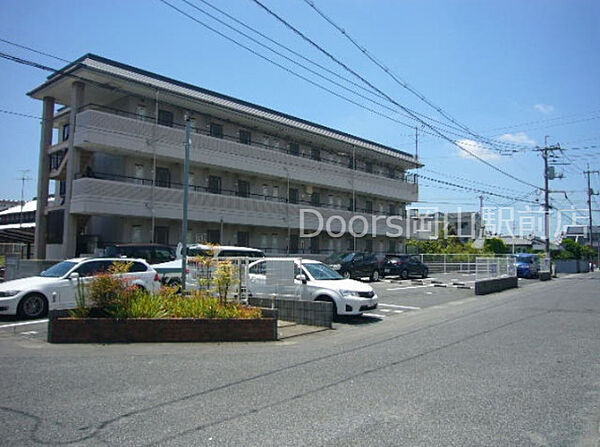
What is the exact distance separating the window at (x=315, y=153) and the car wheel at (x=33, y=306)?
2807 cm

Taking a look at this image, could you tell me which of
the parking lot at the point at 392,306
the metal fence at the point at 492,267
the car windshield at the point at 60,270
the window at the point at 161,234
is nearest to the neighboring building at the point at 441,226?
the metal fence at the point at 492,267

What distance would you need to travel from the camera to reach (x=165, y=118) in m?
28.8

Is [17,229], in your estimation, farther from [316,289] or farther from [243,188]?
[316,289]

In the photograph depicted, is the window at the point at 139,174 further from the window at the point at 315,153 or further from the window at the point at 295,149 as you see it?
→ the window at the point at 315,153

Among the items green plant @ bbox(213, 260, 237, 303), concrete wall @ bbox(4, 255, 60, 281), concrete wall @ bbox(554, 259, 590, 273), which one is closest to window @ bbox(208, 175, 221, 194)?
concrete wall @ bbox(4, 255, 60, 281)

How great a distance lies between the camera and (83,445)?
14.8 feet

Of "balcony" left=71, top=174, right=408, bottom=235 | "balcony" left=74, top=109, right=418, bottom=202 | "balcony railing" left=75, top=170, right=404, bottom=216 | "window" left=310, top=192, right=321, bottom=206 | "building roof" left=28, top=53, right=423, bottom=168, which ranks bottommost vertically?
"balcony" left=71, top=174, right=408, bottom=235

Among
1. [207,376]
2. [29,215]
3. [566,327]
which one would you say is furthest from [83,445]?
[29,215]

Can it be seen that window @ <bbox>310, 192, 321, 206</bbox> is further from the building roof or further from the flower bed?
the flower bed

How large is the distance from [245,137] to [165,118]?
6289mm

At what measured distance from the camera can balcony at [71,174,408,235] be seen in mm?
24219

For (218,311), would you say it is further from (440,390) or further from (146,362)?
(440,390)

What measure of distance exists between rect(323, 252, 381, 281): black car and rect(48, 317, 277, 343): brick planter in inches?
662

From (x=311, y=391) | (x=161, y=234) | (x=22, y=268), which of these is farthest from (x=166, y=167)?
(x=311, y=391)
